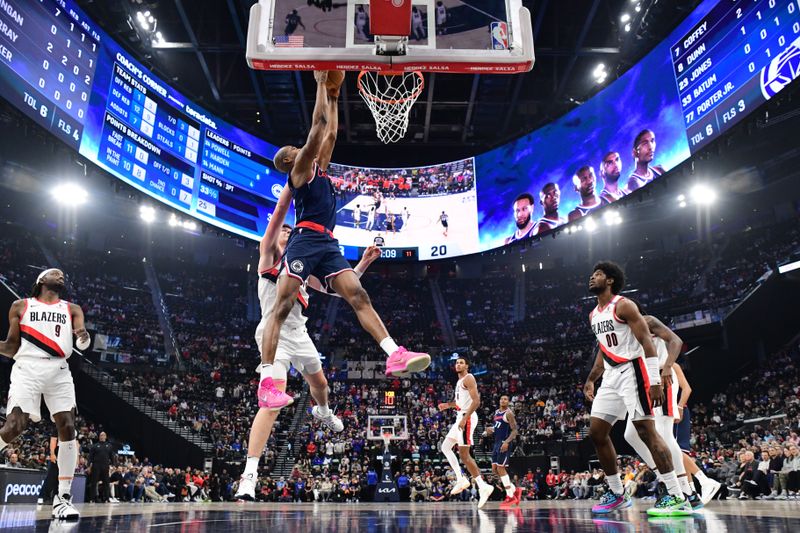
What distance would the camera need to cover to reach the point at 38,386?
5.56 m

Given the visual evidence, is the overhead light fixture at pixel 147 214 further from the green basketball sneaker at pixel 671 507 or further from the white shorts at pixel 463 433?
the green basketball sneaker at pixel 671 507

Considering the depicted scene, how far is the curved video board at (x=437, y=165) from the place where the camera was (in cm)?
1535

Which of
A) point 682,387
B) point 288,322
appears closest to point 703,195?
point 682,387

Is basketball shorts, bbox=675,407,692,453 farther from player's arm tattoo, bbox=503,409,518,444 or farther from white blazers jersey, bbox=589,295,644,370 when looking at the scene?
white blazers jersey, bbox=589,295,644,370

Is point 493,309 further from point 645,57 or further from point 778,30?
point 778,30

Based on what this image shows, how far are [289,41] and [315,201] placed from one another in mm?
1911

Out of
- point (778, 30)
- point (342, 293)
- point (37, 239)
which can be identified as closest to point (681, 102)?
point (778, 30)

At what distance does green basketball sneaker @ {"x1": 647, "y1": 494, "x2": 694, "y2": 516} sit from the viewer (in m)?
5.41

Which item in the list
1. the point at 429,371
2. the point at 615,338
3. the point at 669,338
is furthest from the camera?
the point at 429,371

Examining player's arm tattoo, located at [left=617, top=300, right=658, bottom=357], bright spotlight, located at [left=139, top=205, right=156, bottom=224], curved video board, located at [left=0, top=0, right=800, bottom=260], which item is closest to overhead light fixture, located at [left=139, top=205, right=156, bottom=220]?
bright spotlight, located at [left=139, top=205, right=156, bottom=224]

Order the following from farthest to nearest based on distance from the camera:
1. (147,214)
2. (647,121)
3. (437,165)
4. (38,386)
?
1. (147,214)
2. (437,165)
3. (647,121)
4. (38,386)

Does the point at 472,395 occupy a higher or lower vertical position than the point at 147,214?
lower

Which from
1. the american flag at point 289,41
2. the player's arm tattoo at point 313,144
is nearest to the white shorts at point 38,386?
the player's arm tattoo at point 313,144

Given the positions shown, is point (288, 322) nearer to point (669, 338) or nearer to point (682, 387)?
point (669, 338)
